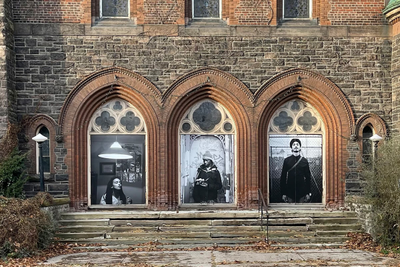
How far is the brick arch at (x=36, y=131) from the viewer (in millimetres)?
16719

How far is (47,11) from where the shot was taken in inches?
662

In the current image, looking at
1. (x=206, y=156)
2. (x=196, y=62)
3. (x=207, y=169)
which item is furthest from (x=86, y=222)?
(x=196, y=62)

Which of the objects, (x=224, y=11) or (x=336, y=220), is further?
(x=224, y=11)

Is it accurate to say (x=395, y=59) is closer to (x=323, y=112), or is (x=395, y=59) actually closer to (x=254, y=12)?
(x=323, y=112)

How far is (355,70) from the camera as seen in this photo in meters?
17.2

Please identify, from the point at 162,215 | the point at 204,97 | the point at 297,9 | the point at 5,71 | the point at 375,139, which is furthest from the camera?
the point at 297,9

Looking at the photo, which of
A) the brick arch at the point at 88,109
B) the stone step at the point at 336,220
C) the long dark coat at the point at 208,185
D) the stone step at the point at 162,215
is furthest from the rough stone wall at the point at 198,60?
the stone step at the point at 336,220

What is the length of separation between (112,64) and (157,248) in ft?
19.6

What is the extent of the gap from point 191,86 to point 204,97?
656 millimetres

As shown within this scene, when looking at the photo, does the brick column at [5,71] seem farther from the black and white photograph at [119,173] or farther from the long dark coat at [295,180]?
the long dark coat at [295,180]

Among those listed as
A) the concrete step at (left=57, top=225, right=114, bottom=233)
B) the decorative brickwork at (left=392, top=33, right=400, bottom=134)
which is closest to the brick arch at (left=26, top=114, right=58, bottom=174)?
the concrete step at (left=57, top=225, right=114, bottom=233)

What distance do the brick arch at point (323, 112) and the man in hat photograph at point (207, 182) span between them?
1422 millimetres

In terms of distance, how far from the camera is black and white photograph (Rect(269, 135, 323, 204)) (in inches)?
696

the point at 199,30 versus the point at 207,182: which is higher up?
the point at 199,30
